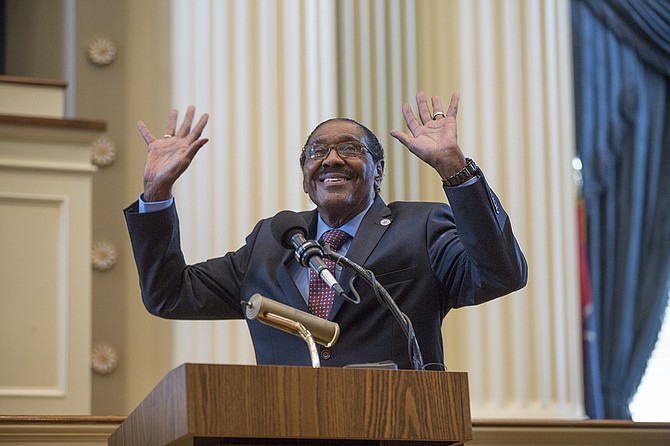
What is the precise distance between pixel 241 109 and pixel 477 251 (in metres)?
2.55

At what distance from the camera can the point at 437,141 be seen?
8.89 feet

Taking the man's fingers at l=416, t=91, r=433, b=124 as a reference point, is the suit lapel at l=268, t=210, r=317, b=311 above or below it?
below

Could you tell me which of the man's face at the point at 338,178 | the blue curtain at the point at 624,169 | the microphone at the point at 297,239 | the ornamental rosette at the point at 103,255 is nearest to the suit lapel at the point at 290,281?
the man's face at the point at 338,178

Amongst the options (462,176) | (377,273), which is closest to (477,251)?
(462,176)

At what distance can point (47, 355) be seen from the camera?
4672 millimetres

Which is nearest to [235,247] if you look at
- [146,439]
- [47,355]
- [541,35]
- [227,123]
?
[227,123]

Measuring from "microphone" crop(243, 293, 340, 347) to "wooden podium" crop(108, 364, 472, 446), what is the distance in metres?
0.22

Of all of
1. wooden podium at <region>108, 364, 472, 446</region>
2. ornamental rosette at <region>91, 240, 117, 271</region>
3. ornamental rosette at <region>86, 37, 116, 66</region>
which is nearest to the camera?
wooden podium at <region>108, 364, 472, 446</region>

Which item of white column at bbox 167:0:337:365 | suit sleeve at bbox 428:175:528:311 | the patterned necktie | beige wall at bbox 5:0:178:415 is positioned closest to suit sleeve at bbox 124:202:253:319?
the patterned necktie

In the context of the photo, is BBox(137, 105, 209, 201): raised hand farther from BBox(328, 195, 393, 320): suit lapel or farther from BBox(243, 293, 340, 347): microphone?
BBox(243, 293, 340, 347): microphone

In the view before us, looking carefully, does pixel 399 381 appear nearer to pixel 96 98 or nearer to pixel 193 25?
pixel 193 25

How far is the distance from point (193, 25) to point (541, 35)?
1594 mm

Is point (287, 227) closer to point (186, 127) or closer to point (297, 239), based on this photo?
point (297, 239)

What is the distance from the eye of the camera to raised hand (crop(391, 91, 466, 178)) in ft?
8.77
